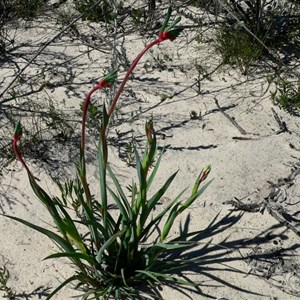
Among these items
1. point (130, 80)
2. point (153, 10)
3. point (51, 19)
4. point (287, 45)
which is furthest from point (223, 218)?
point (51, 19)

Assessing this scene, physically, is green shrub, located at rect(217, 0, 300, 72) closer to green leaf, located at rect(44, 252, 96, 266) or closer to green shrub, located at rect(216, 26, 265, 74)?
green shrub, located at rect(216, 26, 265, 74)

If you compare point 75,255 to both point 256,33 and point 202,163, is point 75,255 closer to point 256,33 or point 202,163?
point 202,163

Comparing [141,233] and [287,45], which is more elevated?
[287,45]

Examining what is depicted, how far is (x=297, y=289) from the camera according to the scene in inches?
97.7

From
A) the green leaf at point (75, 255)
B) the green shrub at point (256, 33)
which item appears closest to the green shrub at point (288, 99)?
the green shrub at point (256, 33)

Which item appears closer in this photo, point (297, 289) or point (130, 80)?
point (297, 289)

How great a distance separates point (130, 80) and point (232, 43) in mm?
748

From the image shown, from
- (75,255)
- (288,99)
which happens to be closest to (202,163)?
(288,99)

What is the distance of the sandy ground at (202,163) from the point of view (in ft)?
8.45

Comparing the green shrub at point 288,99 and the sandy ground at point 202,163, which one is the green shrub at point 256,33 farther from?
the green shrub at point 288,99

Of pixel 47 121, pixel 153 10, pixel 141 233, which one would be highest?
pixel 153 10

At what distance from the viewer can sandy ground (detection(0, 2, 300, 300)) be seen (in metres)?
2.57

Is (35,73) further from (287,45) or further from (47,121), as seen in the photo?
(287,45)

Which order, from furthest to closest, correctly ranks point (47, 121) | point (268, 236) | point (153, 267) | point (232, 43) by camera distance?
1. point (232, 43)
2. point (47, 121)
3. point (268, 236)
4. point (153, 267)
